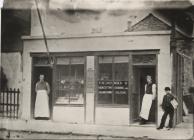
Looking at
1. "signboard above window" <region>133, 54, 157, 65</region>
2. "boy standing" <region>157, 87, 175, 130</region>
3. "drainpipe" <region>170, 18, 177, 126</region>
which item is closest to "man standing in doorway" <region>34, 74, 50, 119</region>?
"signboard above window" <region>133, 54, 157, 65</region>

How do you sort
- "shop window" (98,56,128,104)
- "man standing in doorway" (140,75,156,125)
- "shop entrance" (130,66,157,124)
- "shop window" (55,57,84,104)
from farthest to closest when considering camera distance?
"shop window" (55,57,84,104) → "shop window" (98,56,128,104) → "shop entrance" (130,66,157,124) → "man standing in doorway" (140,75,156,125)

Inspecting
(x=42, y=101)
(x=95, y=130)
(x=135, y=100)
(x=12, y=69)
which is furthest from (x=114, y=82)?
(x=12, y=69)

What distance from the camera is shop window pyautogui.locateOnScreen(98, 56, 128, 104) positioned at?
8336mm

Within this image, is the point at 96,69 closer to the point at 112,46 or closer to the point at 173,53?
the point at 112,46

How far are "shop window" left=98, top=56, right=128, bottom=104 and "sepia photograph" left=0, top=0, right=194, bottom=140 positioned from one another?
20mm

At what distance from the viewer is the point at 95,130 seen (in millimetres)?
7719

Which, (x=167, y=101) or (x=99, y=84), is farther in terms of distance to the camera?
(x=99, y=84)

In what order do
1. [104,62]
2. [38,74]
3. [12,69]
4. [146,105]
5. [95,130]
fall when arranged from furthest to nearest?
[38,74] → [104,62] → [12,69] → [146,105] → [95,130]

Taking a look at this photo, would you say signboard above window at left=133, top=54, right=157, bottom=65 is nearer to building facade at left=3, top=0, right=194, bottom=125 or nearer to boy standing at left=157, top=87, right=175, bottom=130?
building facade at left=3, top=0, right=194, bottom=125

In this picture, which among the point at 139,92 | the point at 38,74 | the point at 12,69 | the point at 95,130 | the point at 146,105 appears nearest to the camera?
the point at 95,130

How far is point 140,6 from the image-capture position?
767cm

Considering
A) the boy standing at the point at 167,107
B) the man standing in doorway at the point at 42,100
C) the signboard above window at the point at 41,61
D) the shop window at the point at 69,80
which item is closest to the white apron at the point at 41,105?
the man standing in doorway at the point at 42,100

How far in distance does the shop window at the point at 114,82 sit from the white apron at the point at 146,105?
549mm

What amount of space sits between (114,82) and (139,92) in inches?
25.6
